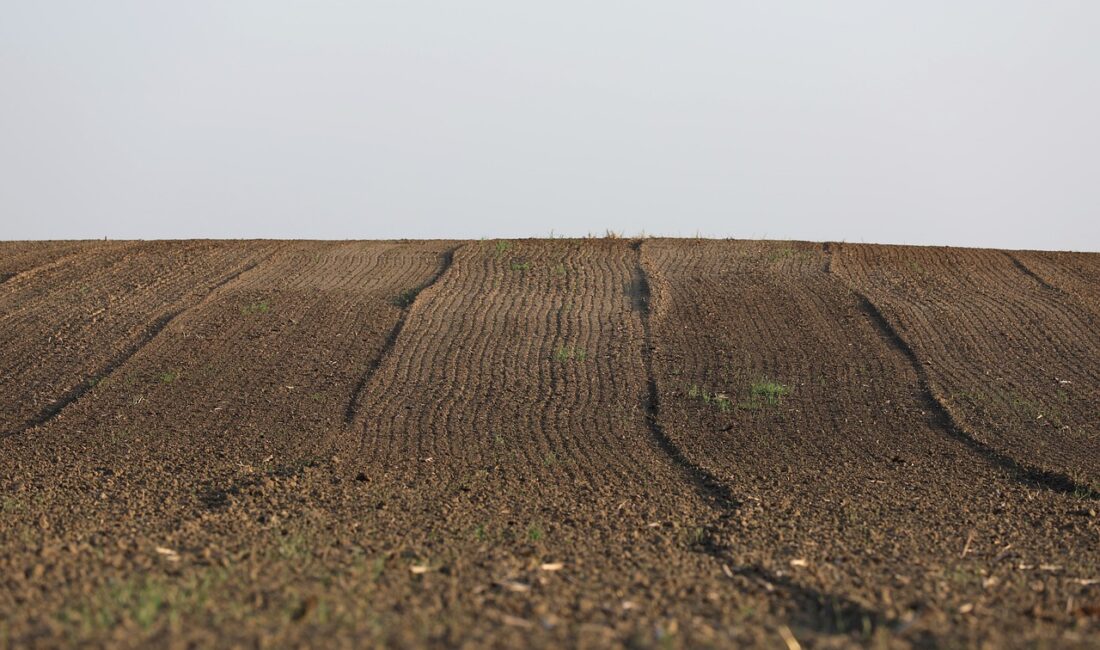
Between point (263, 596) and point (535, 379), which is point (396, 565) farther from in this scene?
point (535, 379)

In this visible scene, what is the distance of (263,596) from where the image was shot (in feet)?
19.2

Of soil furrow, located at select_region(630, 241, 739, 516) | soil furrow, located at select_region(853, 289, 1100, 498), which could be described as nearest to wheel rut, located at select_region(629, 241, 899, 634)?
soil furrow, located at select_region(630, 241, 739, 516)

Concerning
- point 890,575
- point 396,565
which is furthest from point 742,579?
point 396,565

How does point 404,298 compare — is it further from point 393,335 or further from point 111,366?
point 111,366

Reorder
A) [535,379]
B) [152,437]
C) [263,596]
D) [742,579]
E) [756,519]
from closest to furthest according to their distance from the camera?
[263,596] → [742,579] → [756,519] → [152,437] → [535,379]

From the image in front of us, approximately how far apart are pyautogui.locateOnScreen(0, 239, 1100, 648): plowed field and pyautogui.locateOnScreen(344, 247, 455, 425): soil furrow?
85 millimetres

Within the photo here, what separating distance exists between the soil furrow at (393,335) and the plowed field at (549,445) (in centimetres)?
9

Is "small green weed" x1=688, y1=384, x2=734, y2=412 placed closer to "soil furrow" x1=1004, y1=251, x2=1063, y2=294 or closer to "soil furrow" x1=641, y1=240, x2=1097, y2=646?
"soil furrow" x1=641, y1=240, x2=1097, y2=646

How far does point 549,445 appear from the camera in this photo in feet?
42.6

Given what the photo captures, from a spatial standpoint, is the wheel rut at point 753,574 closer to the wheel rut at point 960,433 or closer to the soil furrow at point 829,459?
the soil furrow at point 829,459

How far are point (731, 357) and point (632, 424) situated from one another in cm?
360

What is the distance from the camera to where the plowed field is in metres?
5.82

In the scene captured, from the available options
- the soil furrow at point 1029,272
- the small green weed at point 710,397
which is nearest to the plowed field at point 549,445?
the small green weed at point 710,397

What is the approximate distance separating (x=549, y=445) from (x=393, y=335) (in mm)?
6221
